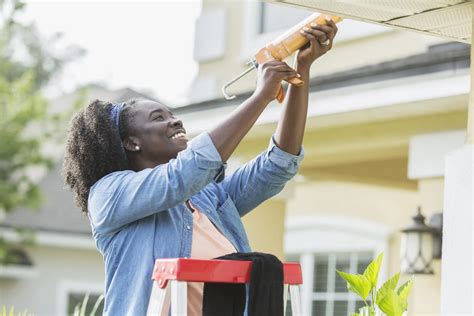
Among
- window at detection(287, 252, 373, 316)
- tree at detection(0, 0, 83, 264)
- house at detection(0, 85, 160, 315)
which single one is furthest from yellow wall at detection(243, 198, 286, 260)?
house at detection(0, 85, 160, 315)

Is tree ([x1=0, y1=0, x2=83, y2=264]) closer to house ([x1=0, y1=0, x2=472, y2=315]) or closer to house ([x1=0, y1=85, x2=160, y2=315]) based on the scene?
house ([x1=0, y1=85, x2=160, y2=315])

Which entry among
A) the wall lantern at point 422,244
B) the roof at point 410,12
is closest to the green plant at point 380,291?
the roof at point 410,12

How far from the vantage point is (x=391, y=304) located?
12.3 feet

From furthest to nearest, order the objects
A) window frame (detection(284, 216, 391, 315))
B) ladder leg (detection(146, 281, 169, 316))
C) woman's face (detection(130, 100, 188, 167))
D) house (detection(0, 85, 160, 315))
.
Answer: house (detection(0, 85, 160, 315)) → window frame (detection(284, 216, 391, 315)) → woman's face (detection(130, 100, 188, 167)) → ladder leg (detection(146, 281, 169, 316))

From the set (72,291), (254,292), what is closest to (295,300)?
(254,292)

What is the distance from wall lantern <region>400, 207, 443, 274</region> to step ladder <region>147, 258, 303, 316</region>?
4362 mm

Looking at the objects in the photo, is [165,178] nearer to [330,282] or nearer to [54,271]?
[330,282]

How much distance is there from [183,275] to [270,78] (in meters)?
0.71

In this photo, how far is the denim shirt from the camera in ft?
11.4

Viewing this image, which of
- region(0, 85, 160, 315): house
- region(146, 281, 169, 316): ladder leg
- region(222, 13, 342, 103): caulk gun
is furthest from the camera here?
region(0, 85, 160, 315): house

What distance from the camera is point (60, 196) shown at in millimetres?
22766

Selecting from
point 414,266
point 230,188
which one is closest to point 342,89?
point 414,266

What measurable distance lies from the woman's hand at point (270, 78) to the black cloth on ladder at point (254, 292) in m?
0.50

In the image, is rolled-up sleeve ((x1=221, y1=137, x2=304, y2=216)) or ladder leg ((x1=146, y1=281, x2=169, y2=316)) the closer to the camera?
ladder leg ((x1=146, y1=281, x2=169, y2=316))
